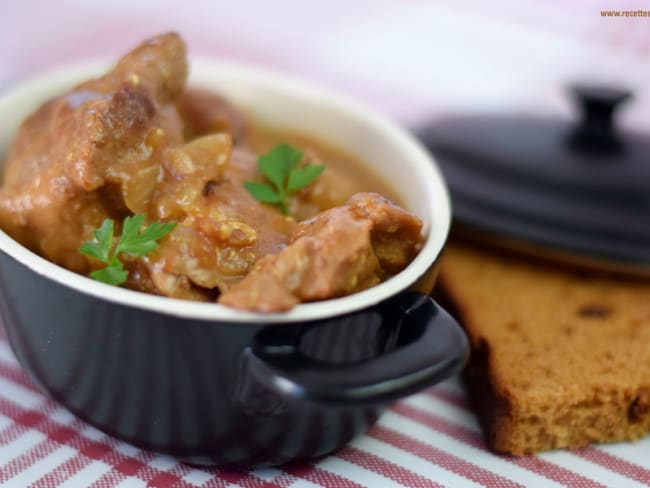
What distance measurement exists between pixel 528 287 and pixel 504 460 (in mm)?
648

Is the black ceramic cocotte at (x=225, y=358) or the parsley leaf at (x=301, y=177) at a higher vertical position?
the parsley leaf at (x=301, y=177)

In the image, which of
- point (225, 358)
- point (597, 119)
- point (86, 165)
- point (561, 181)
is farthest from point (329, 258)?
point (597, 119)

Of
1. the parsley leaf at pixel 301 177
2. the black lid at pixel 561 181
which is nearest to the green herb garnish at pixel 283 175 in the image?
the parsley leaf at pixel 301 177

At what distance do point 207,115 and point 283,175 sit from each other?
450 millimetres

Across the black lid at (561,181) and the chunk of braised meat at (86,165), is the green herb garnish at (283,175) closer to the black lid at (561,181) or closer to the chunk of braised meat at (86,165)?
the chunk of braised meat at (86,165)

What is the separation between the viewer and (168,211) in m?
1.76

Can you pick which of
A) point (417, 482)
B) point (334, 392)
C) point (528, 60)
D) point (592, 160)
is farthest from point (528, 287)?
point (528, 60)

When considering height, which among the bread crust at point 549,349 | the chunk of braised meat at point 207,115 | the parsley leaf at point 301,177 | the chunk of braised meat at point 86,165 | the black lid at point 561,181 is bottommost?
the bread crust at point 549,349

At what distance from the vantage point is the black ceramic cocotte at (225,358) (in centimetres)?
149

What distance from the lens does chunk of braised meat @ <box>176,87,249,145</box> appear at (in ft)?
7.60

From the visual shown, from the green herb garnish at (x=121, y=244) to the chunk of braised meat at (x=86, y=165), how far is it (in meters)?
0.09

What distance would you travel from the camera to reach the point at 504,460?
6.43 feet

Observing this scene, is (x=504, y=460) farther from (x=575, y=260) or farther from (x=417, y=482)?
(x=575, y=260)

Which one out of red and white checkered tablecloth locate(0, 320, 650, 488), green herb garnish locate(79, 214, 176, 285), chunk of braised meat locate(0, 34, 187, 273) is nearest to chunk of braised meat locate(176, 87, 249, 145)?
chunk of braised meat locate(0, 34, 187, 273)
